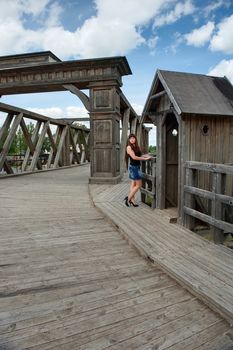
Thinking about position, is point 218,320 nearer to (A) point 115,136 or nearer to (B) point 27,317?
(B) point 27,317

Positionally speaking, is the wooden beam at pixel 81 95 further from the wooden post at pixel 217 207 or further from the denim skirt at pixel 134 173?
the wooden post at pixel 217 207

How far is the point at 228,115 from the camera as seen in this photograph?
434 cm

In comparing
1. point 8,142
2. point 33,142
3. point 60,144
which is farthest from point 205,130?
point 60,144

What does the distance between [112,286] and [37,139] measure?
1147 centimetres

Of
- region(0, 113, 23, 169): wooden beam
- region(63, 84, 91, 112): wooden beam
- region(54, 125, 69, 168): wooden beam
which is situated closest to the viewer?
region(63, 84, 91, 112): wooden beam

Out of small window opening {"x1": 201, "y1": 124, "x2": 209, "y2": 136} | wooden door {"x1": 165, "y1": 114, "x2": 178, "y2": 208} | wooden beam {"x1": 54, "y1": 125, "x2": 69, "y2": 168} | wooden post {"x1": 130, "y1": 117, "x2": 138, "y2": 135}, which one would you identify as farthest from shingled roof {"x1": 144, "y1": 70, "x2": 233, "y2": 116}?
wooden beam {"x1": 54, "y1": 125, "x2": 69, "y2": 168}

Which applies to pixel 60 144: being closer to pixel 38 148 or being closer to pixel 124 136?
pixel 38 148

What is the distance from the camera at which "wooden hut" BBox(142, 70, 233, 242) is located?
167 inches

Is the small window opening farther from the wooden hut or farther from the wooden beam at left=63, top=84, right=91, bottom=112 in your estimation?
the wooden beam at left=63, top=84, right=91, bottom=112

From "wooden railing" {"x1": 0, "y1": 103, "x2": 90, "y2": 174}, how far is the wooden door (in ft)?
21.9

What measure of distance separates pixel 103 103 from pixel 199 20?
4.20 meters

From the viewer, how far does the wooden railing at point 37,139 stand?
10492mm

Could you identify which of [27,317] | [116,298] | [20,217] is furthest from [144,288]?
[20,217]

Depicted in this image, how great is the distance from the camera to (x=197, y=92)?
454 centimetres
